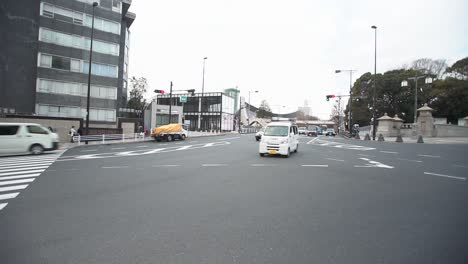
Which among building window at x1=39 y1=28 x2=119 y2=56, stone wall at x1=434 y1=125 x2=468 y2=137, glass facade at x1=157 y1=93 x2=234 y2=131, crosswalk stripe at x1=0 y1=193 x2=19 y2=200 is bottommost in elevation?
crosswalk stripe at x1=0 y1=193 x2=19 y2=200

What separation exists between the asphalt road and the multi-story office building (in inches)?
1131

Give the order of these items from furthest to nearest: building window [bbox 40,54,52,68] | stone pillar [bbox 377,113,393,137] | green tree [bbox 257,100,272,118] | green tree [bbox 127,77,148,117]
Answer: green tree [bbox 257,100,272,118] < green tree [bbox 127,77,148,117] < stone pillar [bbox 377,113,393,137] < building window [bbox 40,54,52,68]

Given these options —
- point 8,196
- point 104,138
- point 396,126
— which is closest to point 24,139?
point 8,196

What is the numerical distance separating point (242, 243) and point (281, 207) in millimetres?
1970

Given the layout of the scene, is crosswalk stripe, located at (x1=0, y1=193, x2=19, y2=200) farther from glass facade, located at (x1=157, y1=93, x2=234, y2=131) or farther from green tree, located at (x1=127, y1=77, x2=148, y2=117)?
glass facade, located at (x1=157, y1=93, x2=234, y2=131)

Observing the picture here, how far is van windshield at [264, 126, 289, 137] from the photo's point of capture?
606 inches

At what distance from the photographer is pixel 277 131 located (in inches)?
614

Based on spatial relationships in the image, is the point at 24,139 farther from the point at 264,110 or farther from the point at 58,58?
the point at 264,110

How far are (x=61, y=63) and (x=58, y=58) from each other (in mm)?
664

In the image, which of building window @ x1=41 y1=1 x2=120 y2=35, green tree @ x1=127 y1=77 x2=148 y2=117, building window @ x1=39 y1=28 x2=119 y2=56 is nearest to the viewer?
building window @ x1=39 y1=28 x2=119 y2=56

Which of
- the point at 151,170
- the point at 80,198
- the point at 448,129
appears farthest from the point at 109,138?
the point at 448,129

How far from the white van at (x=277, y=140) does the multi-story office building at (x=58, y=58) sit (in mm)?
28160

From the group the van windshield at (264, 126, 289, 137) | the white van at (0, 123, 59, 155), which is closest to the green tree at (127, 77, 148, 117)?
the white van at (0, 123, 59, 155)

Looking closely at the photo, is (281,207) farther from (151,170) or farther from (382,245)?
(151,170)
